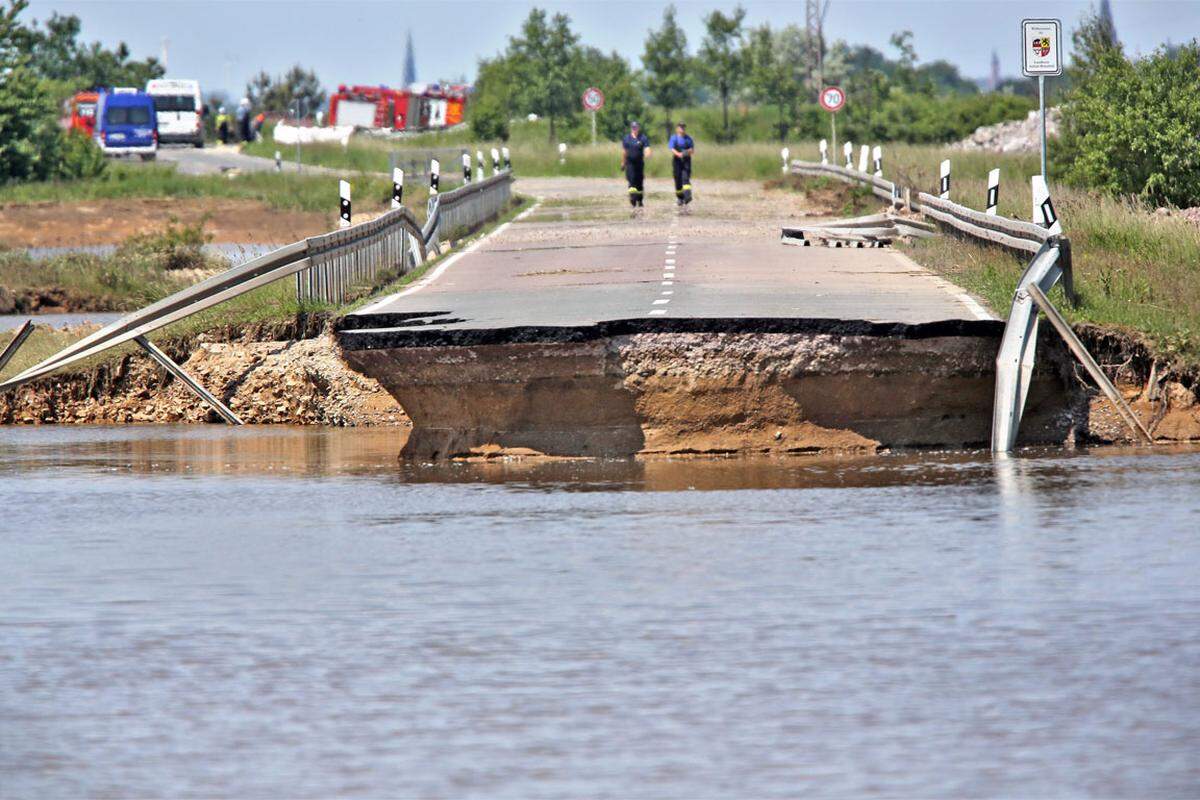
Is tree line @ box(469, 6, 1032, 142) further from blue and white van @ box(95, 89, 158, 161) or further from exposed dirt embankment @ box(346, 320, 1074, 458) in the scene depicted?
exposed dirt embankment @ box(346, 320, 1074, 458)

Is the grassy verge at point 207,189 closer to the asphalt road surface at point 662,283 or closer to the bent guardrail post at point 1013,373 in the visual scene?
the asphalt road surface at point 662,283

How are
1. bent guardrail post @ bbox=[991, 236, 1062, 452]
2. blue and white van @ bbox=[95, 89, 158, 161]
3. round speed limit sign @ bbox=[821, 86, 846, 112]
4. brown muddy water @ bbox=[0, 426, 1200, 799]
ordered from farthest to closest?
1. blue and white van @ bbox=[95, 89, 158, 161]
2. round speed limit sign @ bbox=[821, 86, 846, 112]
3. bent guardrail post @ bbox=[991, 236, 1062, 452]
4. brown muddy water @ bbox=[0, 426, 1200, 799]

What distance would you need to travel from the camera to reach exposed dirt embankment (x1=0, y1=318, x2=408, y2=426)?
15.6 meters

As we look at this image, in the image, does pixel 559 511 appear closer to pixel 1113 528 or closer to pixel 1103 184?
pixel 1113 528

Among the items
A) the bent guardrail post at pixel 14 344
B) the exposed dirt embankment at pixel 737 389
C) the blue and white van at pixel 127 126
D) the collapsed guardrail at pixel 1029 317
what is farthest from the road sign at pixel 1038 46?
the blue and white van at pixel 127 126

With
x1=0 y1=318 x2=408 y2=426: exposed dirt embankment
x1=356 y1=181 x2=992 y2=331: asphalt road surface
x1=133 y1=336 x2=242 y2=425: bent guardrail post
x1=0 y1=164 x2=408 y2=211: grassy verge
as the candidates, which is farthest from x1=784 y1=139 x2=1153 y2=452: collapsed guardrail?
x1=0 y1=164 x2=408 y2=211: grassy verge

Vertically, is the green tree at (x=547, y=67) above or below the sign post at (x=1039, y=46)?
above

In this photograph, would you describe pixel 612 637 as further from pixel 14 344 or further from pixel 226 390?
pixel 14 344

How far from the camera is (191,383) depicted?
15945mm

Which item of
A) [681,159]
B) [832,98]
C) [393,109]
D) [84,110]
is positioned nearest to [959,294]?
[681,159]

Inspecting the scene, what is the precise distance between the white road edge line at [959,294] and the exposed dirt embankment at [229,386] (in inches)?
190

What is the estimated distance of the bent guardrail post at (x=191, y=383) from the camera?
1584 cm

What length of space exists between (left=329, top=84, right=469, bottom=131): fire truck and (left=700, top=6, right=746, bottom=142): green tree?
77.5 ft

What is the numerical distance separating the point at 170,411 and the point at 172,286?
7922 millimetres
